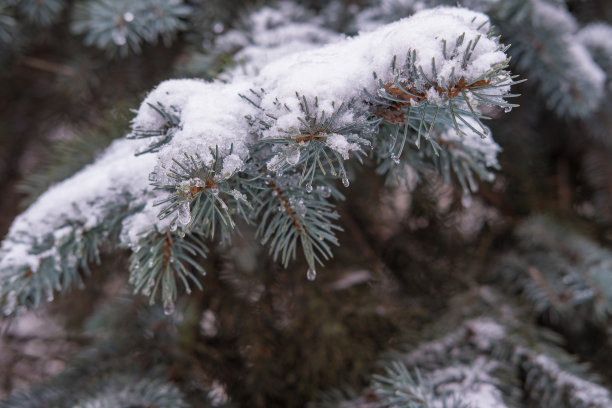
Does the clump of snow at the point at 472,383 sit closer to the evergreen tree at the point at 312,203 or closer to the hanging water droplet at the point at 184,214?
the evergreen tree at the point at 312,203

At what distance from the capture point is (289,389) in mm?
856

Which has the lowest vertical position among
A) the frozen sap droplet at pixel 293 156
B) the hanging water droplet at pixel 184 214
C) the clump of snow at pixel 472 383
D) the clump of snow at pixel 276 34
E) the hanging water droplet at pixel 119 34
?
the clump of snow at pixel 472 383

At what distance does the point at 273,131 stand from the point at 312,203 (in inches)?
4.6

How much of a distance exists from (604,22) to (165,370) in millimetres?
1189

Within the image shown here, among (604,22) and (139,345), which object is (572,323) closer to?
(604,22)

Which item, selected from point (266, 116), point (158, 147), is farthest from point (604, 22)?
point (158, 147)

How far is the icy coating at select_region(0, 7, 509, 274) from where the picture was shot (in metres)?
0.41

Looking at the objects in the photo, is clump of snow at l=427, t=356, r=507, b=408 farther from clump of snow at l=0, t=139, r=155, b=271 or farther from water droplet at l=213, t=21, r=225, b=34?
water droplet at l=213, t=21, r=225, b=34

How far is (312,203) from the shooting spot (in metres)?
0.51

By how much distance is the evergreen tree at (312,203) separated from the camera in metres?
0.45

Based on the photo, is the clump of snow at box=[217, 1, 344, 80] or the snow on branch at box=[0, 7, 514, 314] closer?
the snow on branch at box=[0, 7, 514, 314]

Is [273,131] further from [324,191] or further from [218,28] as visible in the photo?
[218,28]

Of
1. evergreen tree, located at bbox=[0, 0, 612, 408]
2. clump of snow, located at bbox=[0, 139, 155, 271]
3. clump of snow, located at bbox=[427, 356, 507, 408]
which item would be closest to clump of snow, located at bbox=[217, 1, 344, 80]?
evergreen tree, located at bbox=[0, 0, 612, 408]

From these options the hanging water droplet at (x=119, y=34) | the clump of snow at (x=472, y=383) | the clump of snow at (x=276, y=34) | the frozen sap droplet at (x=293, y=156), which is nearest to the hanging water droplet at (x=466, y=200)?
the clump of snow at (x=472, y=383)
